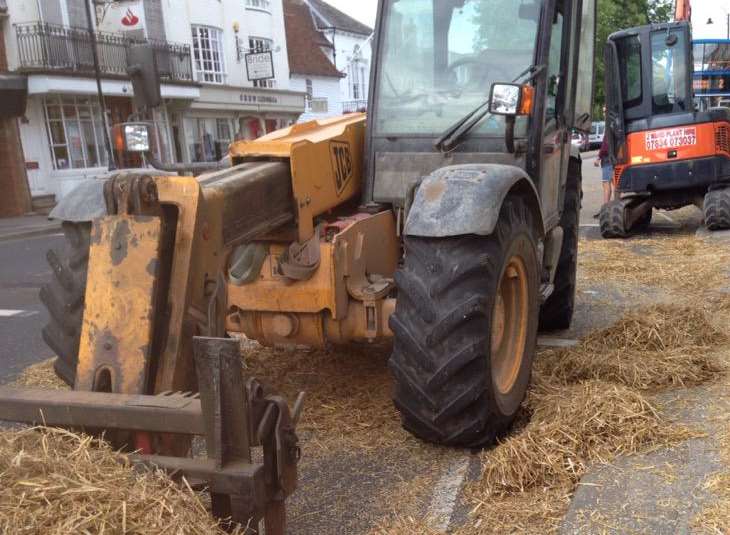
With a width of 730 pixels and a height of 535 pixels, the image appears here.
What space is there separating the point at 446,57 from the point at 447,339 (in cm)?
188

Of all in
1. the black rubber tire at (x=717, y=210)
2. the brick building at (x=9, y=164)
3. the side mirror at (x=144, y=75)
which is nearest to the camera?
the side mirror at (x=144, y=75)

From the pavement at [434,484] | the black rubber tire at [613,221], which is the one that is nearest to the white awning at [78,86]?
the black rubber tire at [613,221]

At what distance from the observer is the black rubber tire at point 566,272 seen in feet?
18.6

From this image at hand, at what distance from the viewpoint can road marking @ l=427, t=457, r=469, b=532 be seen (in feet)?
9.95

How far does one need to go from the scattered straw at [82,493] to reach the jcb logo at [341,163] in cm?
217

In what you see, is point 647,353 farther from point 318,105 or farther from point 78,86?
point 318,105

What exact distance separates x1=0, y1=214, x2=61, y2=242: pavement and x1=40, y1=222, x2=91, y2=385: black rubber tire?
44.6 ft

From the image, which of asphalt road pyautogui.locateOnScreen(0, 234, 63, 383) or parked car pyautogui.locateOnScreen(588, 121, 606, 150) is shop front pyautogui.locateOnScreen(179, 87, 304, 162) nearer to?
asphalt road pyautogui.locateOnScreen(0, 234, 63, 383)

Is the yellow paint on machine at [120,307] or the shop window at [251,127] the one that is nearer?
the yellow paint on machine at [120,307]

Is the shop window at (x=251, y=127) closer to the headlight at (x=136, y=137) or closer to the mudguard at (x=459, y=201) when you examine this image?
the headlight at (x=136, y=137)

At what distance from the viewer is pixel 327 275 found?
147 inches

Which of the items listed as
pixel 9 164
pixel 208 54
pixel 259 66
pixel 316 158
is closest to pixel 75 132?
pixel 9 164

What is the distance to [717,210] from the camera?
31.9 feet

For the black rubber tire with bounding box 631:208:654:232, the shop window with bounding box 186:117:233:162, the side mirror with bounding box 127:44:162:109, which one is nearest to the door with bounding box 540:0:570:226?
the side mirror with bounding box 127:44:162:109
